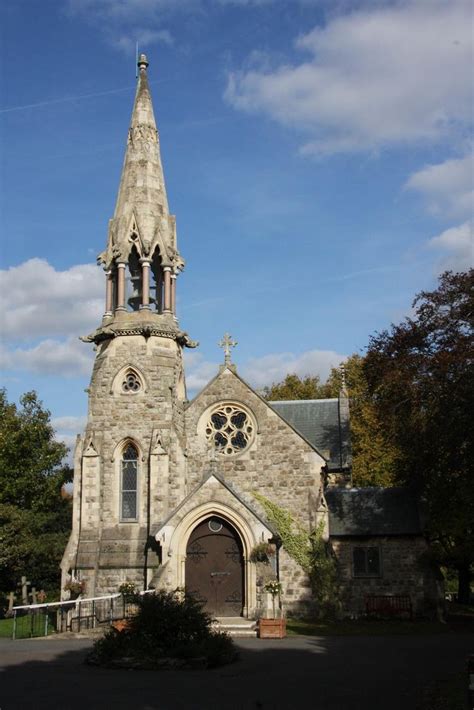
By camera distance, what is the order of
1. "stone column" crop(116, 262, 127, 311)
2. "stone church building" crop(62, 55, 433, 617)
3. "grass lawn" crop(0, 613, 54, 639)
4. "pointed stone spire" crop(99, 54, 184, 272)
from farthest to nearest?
"pointed stone spire" crop(99, 54, 184, 272)
"stone column" crop(116, 262, 127, 311)
"stone church building" crop(62, 55, 433, 617)
"grass lawn" crop(0, 613, 54, 639)

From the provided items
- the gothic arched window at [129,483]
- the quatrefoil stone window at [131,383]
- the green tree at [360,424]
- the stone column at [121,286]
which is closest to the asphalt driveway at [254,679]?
the gothic arched window at [129,483]

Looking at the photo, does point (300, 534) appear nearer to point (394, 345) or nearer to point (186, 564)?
point (186, 564)

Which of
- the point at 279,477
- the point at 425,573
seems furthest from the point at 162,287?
the point at 425,573

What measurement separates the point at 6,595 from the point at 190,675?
84.6 feet

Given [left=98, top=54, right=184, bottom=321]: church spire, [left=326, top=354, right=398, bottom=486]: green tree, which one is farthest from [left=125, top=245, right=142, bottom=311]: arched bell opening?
[left=326, top=354, right=398, bottom=486]: green tree

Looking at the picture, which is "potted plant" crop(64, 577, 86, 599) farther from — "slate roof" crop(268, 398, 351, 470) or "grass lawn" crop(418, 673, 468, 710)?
"grass lawn" crop(418, 673, 468, 710)

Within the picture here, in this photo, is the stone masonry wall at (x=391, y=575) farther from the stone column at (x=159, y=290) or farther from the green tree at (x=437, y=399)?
the stone column at (x=159, y=290)

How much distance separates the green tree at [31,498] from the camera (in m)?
34.1

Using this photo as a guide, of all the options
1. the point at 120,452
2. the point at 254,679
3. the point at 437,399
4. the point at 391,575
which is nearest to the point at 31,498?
the point at 120,452

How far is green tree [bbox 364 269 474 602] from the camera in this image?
20.0 meters

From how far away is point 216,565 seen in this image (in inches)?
943

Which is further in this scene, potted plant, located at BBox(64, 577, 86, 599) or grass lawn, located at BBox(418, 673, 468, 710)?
potted plant, located at BBox(64, 577, 86, 599)

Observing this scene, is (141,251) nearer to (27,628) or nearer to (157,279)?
(157,279)

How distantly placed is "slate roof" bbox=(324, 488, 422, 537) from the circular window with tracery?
3.96m
